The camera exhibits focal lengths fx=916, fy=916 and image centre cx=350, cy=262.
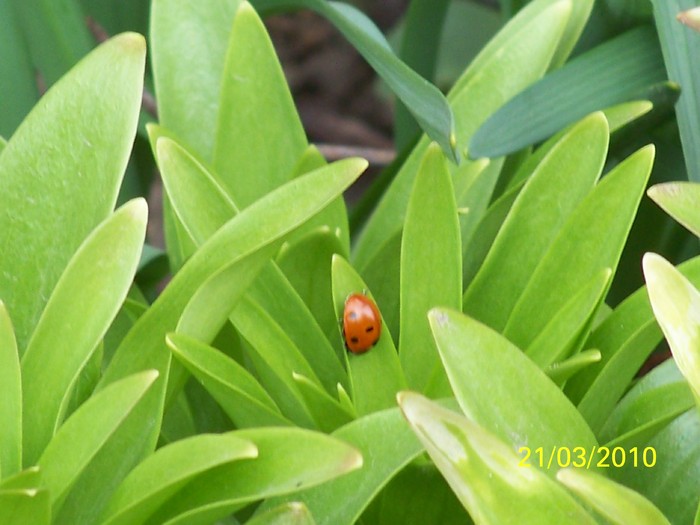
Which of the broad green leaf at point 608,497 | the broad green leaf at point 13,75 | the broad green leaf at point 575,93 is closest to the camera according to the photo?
the broad green leaf at point 608,497

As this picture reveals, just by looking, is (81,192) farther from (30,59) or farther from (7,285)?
(30,59)

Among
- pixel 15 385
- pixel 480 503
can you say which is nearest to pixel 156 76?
pixel 15 385

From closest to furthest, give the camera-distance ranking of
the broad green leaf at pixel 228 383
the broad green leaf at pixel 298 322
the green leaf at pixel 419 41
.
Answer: the broad green leaf at pixel 228 383
the broad green leaf at pixel 298 322
the green leaf at pixel 419 41

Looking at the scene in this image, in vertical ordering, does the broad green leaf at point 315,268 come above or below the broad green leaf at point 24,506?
above

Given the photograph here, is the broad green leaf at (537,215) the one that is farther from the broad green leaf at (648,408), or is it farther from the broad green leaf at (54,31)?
the broad green leaf at (54,31)

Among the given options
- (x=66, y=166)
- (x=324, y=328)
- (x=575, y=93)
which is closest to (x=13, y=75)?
(x=66, y=166)

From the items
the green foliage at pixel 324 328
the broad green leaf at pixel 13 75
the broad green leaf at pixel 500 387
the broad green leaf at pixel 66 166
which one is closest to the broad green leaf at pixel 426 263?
the green foliage at pixel 324 328

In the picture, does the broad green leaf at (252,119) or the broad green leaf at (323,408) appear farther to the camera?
the broad green leaf at (252,119)

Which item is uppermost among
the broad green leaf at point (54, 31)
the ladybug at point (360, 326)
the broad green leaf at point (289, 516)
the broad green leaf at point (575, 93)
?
the broad green leaf at point (54, 31)

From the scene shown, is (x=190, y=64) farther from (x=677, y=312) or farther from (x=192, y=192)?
(x=677, y=312)
